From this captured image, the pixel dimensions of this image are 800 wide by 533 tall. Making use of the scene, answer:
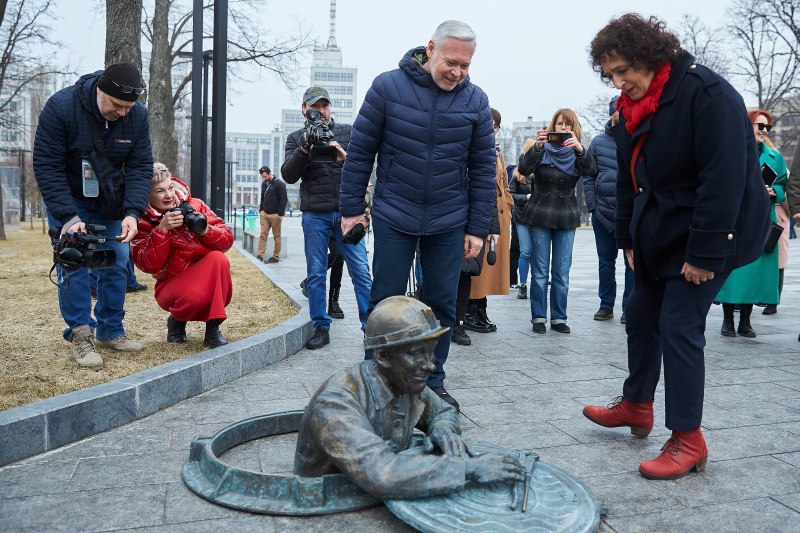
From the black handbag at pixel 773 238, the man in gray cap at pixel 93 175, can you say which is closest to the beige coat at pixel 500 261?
the black handbag at pixel 773 238

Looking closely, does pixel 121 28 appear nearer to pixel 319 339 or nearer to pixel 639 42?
pixel 319 339

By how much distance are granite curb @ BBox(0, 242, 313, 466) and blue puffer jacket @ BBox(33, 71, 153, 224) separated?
1.18 metres

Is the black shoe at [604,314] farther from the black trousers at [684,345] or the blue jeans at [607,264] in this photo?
the black trousers at [684,345]

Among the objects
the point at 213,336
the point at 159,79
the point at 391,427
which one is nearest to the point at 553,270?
the point at 213,336

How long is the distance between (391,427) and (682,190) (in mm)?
1713

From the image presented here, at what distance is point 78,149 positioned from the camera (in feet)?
16.8

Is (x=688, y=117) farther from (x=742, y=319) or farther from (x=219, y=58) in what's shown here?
(x=219, y=58)

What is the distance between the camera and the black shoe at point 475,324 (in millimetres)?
7434

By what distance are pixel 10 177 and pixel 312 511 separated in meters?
32.1

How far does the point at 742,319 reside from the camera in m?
7.49

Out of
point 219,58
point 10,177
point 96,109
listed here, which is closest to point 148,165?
point 96,109

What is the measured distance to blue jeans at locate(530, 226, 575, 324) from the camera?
24.2 ft

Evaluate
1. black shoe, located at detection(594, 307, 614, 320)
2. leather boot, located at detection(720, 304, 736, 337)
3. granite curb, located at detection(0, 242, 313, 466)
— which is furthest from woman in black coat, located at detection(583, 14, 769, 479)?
black shoe, located at detection(594, 307, 614, 320)

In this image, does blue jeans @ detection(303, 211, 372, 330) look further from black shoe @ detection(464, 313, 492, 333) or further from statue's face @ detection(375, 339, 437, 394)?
statue's face @ detection(375, 339, 437, 394)
